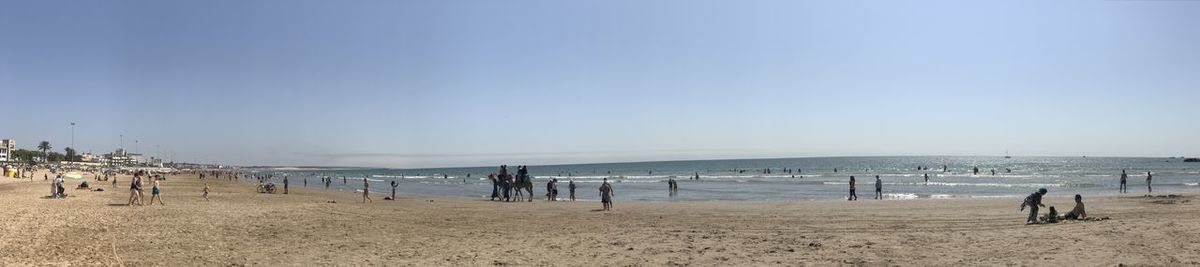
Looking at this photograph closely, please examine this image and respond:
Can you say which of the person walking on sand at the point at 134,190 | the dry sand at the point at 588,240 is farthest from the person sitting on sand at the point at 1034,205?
the person walking on sand at the point at 134,190

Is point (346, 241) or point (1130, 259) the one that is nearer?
point (1130, 259)

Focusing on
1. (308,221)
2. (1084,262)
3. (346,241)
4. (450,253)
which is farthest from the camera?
(308,221)

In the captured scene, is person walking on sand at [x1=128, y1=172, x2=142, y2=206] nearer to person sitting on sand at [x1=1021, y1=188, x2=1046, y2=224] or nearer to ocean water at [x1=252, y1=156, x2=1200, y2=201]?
ocean water at [x1=252, y1=156, x2=1200, y2=201]

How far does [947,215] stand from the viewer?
61.5 ft

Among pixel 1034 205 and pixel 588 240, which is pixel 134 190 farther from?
pixel 1034 205

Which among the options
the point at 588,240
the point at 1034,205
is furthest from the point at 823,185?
the point at 588,240

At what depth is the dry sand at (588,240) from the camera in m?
10.5

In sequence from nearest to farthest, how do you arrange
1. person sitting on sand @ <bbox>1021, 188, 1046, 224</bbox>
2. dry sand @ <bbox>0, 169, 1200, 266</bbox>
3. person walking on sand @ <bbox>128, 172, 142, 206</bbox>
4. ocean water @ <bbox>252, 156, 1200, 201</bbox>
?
dry sand @ <bbox>0, 169, 1200, 266</bbox> < person sitting on sand @ <bbox>1021, 188, 1046, 224</bbox> < person walking on sand @ <bbox>128, 172, 142, 206</bbox> < ocean water @ <bbox>252, 156, 1200, 201</bbox>

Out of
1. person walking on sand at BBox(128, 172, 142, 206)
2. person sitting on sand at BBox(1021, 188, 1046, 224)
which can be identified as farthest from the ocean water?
person sitting on sand at BBox(1021, 188, 1046, 224)

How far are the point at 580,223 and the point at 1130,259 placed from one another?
36.2 feet

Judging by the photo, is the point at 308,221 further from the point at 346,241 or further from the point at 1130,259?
the point at 1130,259

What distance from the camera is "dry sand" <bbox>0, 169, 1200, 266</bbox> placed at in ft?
34.4

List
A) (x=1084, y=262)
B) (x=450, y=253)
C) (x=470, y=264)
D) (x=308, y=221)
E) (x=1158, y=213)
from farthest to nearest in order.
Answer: (x=1158, y=213), (x=308, y=221), (x=450, y=253), (x=470, y=264), (x=1084, y=262)

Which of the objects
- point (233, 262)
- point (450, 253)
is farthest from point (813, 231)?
point (233, 262)
